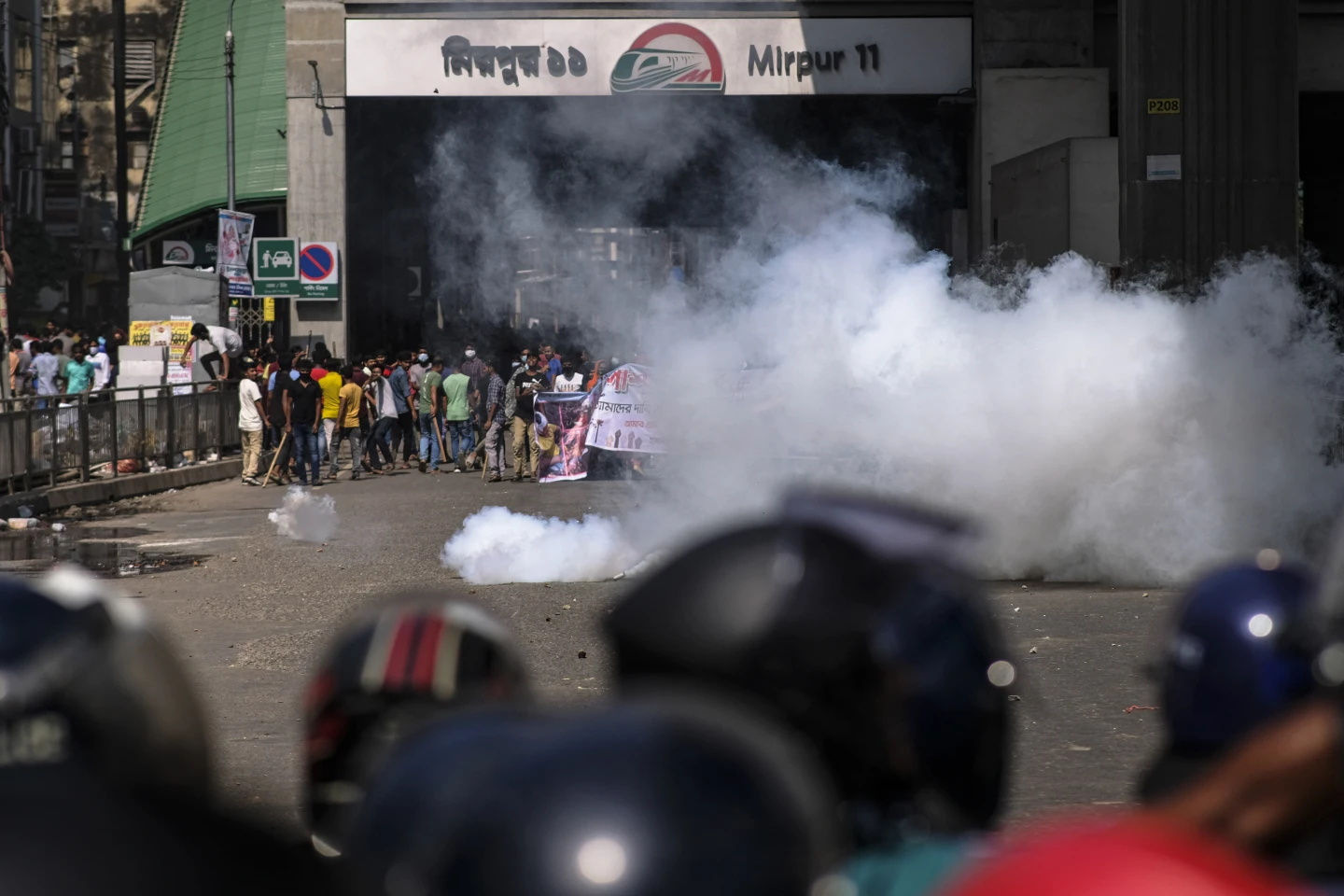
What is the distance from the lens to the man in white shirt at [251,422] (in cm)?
2019

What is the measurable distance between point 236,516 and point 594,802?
52.4ft

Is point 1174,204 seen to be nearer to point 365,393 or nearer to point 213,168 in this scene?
point 365,393

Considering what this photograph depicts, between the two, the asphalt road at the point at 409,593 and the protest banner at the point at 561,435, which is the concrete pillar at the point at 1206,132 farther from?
the protest banner at the point at 561,435

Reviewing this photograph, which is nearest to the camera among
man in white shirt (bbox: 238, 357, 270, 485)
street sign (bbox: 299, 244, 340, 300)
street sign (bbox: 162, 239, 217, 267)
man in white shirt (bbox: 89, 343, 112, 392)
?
man in white shirt (bbox: 238, 357, 270, 485)

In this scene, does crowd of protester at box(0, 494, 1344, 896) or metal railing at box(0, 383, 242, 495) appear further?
metal railing at box(0, 383, 242, 495)

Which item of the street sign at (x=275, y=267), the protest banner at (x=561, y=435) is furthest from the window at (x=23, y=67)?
the protest banner at (x=561, y=435)

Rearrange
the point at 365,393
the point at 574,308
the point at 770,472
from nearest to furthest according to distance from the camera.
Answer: the point at 770,472, the point at 365,393, the point at 574,308

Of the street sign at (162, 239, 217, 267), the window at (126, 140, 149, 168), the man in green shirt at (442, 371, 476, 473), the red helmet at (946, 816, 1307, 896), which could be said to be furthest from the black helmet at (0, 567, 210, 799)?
the window at (126, 140, 149, 168)

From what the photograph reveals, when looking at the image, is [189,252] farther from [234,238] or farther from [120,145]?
[120,145]

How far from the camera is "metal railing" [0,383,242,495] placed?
16.7 meters

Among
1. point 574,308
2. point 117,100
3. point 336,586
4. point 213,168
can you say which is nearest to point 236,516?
point 336,586

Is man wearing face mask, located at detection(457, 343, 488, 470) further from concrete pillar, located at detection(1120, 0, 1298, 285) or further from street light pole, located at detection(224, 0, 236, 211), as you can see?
concrete pillar, located at detection(1120, 0, 1298, 285)

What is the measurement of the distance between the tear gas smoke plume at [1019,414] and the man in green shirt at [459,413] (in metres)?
8.80

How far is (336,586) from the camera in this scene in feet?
36.9
